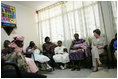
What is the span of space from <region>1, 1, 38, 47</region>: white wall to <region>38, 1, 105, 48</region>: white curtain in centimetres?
32

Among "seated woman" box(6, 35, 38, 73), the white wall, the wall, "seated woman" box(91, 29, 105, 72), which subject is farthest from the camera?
the white wall

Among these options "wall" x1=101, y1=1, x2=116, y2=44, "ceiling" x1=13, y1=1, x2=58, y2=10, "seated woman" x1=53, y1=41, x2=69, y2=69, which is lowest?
"seated woman" x1=53, y1=41, x2=69, y2=69

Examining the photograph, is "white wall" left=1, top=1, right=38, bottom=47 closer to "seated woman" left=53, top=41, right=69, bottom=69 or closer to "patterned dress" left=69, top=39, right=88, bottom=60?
"seated woman" left=53, top=41, right=69, bottom=69

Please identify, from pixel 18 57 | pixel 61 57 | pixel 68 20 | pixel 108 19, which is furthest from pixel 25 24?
pixel 108 19

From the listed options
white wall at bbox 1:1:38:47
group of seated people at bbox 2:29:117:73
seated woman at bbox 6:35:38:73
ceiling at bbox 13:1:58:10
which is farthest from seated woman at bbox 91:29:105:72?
white wall at bbox 1:1:38:47

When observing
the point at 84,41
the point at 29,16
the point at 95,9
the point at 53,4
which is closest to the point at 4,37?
the point at 29,16

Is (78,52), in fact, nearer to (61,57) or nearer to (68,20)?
(61,57)

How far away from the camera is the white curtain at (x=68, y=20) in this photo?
11.6 feet

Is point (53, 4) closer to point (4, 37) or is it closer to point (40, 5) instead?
point (40, 5)

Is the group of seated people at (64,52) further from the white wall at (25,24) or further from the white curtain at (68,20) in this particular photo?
the white wall at (25,24)

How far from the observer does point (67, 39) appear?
13.3 ft

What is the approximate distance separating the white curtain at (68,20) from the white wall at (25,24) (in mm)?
319

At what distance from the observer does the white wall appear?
421cm

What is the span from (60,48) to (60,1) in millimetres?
1893
